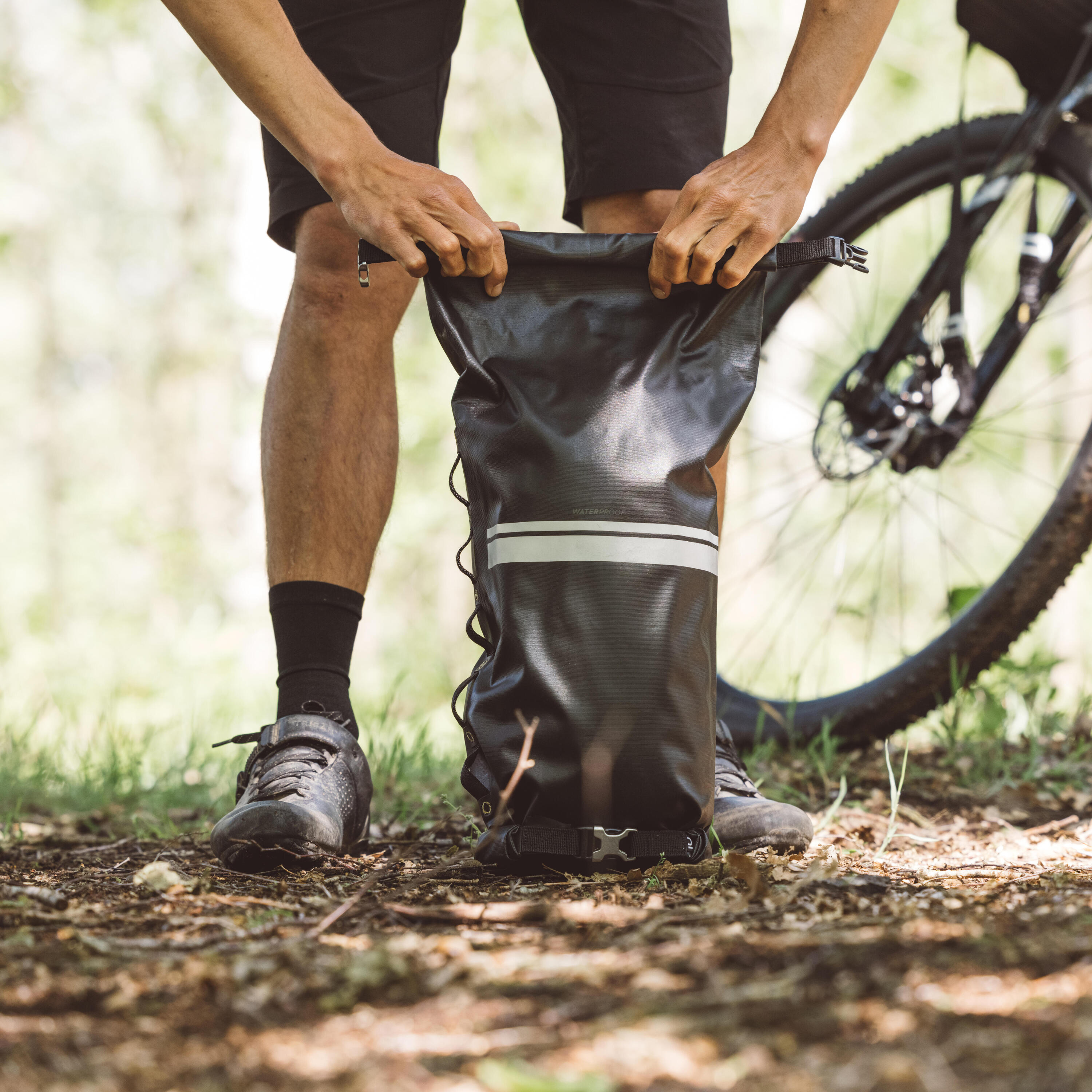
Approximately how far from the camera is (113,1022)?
66 cm

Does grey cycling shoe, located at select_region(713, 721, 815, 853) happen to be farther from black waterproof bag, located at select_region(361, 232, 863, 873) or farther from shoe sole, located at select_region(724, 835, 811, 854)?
black waterproof bag, located at select_region(361, 232, 863, 873)

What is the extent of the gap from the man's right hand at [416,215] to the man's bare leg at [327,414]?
0.22 m

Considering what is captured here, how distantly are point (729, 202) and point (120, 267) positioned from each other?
45.9ft

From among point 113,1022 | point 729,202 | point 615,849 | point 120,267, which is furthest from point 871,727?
point 120,267

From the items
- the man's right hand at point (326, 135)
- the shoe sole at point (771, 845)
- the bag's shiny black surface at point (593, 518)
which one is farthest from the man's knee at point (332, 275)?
the shoe sole at point (771, 845)

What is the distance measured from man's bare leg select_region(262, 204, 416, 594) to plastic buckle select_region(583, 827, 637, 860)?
577 mm

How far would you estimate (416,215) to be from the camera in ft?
4.10

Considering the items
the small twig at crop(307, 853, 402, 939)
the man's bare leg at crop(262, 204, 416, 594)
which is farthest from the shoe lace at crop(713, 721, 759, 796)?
the man's bare leg at crop(262, 204, 416, 594)

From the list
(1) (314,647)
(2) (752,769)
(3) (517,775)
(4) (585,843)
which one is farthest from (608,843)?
(2) (752,769)

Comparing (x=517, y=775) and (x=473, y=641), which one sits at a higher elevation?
(x=473, y=641)

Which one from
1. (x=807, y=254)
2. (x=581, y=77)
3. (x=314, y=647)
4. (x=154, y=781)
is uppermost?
(x=581, y=77)

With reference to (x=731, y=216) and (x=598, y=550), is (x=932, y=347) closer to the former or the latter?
(x=731, y=216)

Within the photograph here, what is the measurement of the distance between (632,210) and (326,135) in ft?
1.65

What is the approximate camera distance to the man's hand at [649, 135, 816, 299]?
1223mm
